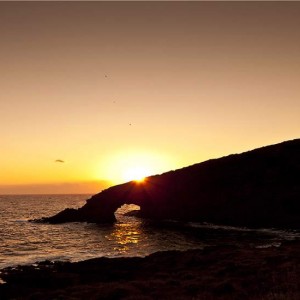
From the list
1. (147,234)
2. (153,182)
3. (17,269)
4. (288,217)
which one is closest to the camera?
(17,269)

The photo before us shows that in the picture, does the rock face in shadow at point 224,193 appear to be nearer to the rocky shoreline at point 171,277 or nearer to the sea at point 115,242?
the sea at point 115,242

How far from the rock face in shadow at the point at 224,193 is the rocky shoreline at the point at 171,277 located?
3766 cm

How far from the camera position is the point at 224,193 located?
3396 inches

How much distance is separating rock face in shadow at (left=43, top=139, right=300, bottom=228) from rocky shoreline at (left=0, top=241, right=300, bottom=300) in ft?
124

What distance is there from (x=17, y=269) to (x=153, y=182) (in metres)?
66.5

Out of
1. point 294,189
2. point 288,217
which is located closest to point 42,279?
point 288,217

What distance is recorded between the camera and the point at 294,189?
79188mm

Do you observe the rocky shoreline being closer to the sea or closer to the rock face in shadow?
the sea

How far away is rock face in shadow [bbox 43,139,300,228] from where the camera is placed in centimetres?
7844

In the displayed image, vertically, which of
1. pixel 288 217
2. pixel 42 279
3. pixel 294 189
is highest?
pixel 294 189

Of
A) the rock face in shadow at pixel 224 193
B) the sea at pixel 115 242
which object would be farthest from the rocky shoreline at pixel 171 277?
the rock face in shadow at pixel 224 193

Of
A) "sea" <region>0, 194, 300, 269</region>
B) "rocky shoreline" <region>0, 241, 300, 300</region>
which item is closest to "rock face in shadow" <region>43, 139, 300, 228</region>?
"sea" <region>0, 194, 300, 269</region>

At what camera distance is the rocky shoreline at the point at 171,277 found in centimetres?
2384

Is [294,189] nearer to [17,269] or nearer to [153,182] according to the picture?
[153,182]
